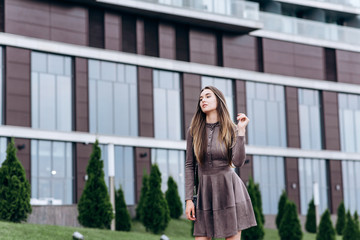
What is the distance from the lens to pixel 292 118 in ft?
138

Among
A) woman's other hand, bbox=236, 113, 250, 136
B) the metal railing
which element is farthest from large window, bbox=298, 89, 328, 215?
woman's other hand, bbox=236, 113, 250, 136

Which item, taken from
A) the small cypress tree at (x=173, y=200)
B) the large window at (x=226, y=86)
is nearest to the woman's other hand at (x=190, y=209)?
the small cypress tree at (x=173, y=200)

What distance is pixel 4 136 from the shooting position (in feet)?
105

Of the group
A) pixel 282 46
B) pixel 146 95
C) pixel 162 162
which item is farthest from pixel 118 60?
pixel 282 46

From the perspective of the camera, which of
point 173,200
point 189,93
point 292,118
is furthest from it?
point 292,118

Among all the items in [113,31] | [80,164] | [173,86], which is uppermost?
[113,31]

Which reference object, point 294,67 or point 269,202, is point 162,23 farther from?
point 269,202

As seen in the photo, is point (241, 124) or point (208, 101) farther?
point (208, 101)

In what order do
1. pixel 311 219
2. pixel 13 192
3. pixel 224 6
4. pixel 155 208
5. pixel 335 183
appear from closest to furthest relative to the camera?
pixel 13 192
pixel 155 208
pixel 224 6
pixel 311 219
pixel 335 183

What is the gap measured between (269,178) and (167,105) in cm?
740

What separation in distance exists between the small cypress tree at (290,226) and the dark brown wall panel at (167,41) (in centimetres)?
994

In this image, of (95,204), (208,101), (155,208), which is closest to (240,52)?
(155,208)

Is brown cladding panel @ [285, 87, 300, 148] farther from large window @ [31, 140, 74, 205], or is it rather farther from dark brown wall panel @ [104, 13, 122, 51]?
large window @ [31, 140, 74, 205]

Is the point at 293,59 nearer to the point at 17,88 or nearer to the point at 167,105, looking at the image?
the point at 167,105
